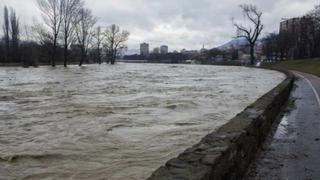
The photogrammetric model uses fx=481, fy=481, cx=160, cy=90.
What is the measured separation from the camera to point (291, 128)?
13.8 meters

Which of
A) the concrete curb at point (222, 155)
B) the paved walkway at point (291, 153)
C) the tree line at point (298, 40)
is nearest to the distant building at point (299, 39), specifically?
the tree line at point (298, 40)

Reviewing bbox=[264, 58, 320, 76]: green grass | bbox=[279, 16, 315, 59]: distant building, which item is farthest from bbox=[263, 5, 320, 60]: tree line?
bbox=[264, 58, 320, 76]: green grass

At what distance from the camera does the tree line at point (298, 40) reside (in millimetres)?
95419

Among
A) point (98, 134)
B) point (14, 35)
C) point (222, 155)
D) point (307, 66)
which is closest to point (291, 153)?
point (222, 155)

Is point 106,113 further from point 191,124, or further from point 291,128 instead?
point 291,128

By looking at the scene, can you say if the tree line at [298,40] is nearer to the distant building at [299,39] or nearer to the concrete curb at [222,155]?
the distant building at [299,39]

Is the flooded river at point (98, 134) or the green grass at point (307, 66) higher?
the flooded river at point (98, 134)

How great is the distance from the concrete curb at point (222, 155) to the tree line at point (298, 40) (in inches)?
3037

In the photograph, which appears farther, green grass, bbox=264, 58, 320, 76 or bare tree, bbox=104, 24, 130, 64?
bare tree, bbox=104, 24, 130, 64

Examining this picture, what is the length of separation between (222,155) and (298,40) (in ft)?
381

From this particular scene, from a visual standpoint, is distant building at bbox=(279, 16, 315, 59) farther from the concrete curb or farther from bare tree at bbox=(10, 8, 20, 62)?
the concrete curb

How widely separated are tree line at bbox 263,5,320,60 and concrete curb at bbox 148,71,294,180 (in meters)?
77.1

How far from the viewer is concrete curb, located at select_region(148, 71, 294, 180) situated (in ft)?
18.8

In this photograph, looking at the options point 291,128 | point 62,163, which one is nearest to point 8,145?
point 62,163
